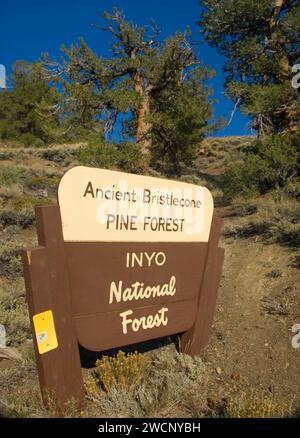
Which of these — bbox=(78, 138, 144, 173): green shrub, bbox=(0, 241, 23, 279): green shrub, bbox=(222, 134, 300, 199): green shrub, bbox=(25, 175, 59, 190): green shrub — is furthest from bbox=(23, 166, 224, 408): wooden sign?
bbox=(25, 175, 59, 190): green shrub

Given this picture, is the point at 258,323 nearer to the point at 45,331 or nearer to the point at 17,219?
the point at 45,331

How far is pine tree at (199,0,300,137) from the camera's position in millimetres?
11210

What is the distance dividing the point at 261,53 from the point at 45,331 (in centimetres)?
1201

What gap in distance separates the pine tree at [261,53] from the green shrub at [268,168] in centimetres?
82

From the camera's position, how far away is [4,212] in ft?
33.2

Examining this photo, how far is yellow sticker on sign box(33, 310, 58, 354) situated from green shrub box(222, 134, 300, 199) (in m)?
8.61

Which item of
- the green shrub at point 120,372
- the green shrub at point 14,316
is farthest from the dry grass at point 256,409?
the green shrub at point 14,316

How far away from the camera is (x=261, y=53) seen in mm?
12352

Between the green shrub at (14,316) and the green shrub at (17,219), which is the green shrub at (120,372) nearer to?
the green shrub at (14,316)

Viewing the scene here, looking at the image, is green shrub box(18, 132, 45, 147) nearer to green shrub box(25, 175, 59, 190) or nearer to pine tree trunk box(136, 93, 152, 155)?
green shrub box(25, 175, 59, 190)

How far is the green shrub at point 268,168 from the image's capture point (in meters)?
10.8

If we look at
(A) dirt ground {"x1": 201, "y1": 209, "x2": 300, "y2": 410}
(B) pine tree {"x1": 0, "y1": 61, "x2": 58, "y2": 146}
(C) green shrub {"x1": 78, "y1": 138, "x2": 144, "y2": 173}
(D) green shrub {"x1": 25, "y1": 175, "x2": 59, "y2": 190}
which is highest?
(B) pine tree {"x1": 0, "y1": 61, "x2": 58, "y2": 146}
